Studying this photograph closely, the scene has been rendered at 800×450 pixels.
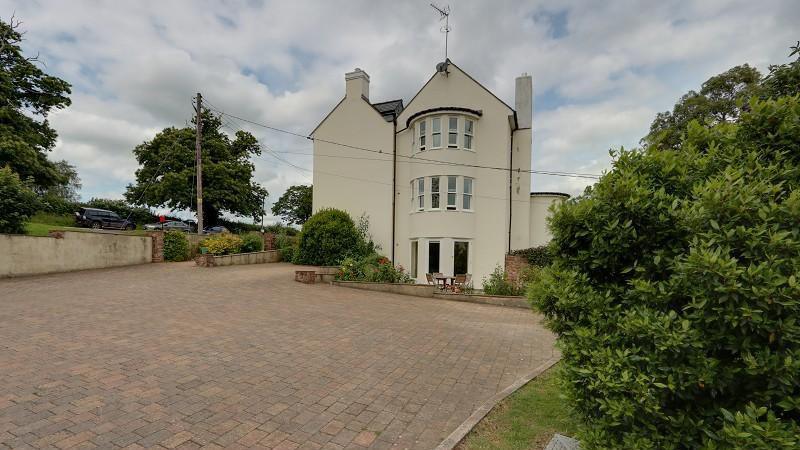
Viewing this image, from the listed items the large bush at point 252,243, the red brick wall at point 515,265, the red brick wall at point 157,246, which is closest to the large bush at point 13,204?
the red brick wall at point 157,246

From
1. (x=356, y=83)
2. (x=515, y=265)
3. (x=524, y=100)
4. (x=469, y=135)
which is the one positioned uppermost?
(x=356, y=83)

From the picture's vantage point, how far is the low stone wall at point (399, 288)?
13055 millimetres

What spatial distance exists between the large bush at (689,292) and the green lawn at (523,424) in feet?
1.94

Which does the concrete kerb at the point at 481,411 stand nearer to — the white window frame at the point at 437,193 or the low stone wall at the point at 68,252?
the white window frame at the point at 437,193

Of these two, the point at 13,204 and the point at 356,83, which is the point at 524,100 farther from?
the point at 13,204

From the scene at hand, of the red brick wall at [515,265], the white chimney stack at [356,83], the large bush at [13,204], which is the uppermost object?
the white chimney stack at [356,83]

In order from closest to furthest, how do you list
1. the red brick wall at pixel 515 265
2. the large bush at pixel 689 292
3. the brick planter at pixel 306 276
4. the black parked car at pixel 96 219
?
1. the large bush at pixel 689 292
2. the brick planter at pixel 306 276
3. the red brick wall at pixel 515 265
4. the black parked car at pixel 96 219

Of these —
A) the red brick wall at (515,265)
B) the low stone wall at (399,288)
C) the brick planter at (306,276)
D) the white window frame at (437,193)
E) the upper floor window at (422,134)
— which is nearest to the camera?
the low stone wall at (399,288)

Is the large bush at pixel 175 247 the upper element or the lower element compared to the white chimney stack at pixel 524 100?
lower

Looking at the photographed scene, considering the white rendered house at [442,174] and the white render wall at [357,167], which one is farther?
the white render wall at [357,167]

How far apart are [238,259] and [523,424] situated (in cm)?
1807

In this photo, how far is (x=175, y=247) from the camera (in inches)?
734

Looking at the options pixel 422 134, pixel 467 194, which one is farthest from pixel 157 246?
pixel 467 194

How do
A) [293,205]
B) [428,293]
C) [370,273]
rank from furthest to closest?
[293,205]
[370,273]
[428,293]
